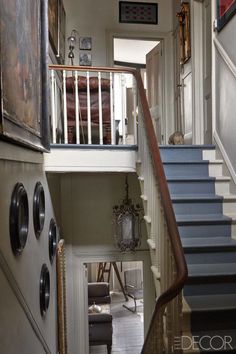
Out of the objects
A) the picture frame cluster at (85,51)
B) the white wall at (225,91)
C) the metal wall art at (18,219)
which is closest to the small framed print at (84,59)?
the picture frame cluster at (85,51)

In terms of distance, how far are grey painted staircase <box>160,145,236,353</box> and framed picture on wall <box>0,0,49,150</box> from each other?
141 centimetres

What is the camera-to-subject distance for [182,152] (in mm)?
3918

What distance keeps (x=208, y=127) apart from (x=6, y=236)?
3290 millimetres

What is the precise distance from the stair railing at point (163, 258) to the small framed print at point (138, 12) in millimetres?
3286

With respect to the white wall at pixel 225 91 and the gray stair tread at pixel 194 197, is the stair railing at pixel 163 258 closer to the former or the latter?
→ the gray stair tread at pixel 194 197

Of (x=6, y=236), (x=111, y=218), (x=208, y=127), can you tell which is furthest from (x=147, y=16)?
(x=6, y=236)

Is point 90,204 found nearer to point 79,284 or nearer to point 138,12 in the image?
point 79,284

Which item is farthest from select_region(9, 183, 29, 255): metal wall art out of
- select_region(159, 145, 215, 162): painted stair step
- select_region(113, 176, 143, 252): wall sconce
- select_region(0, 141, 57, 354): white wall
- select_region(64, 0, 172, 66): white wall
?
select_region(64, 0, 172, 66): white wall

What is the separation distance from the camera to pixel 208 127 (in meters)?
4.48

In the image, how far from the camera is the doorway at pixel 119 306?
678cm

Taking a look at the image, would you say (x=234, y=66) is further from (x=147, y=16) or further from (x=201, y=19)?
(x=147, y=16)

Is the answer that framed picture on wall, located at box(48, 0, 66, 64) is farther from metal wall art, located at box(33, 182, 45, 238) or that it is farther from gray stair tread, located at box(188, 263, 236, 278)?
gray stair tread, located at box(188, 263, 236, 278)

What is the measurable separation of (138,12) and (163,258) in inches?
193

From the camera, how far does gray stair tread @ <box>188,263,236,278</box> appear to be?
2.66m
